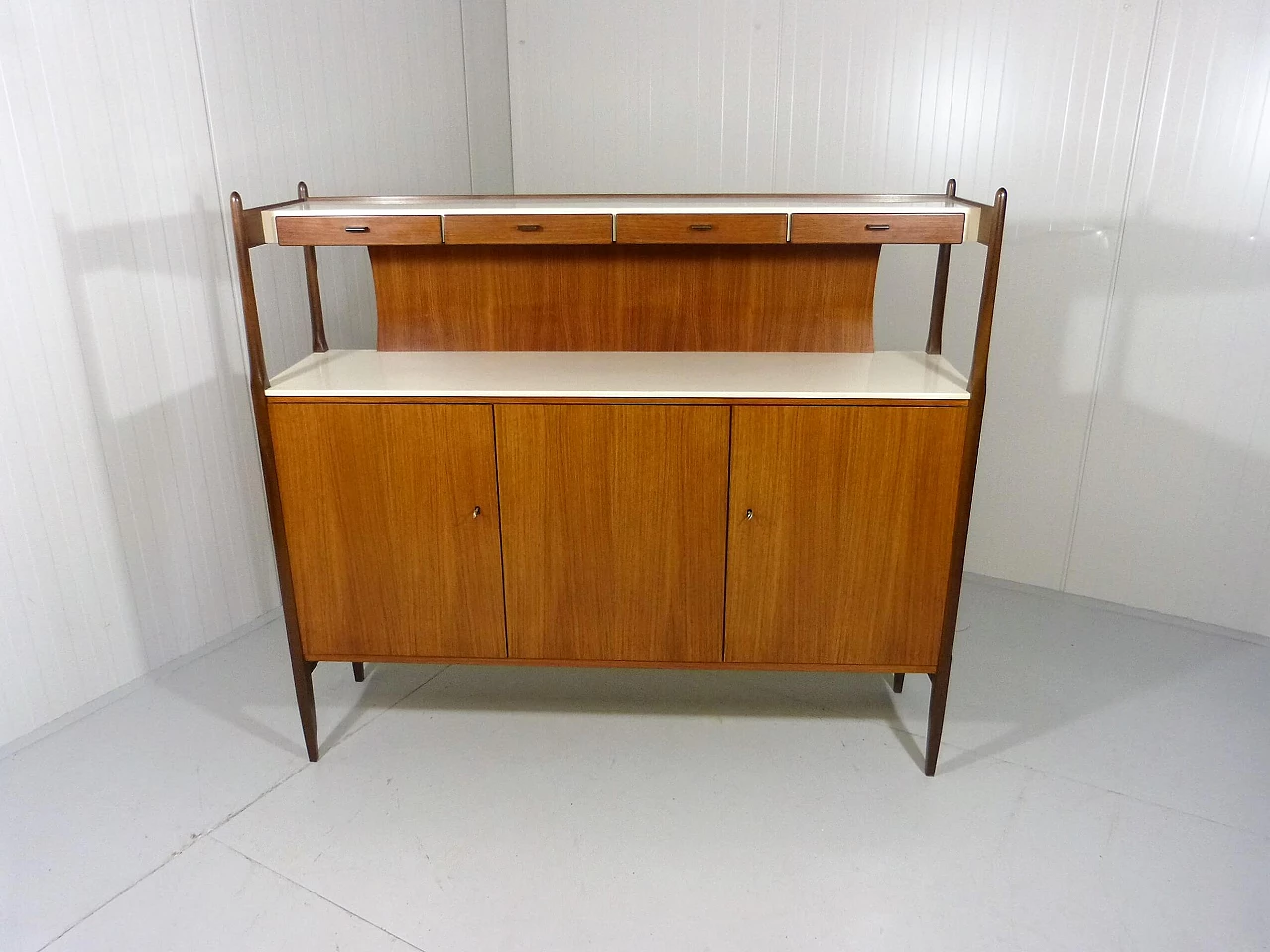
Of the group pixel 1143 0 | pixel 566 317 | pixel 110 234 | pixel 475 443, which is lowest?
pixel 475 443

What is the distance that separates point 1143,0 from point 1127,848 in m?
2.36

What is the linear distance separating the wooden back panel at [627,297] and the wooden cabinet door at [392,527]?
50cm

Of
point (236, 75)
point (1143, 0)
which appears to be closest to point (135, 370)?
point (236, 75)

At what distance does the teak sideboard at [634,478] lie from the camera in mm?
2014

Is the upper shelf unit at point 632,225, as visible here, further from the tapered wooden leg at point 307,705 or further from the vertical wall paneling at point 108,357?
the tapered wooden leg at point 307,705

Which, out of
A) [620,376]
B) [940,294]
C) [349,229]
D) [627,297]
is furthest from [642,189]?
[349,229]

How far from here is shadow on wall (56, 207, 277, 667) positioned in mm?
2383

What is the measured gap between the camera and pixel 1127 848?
2012 mm

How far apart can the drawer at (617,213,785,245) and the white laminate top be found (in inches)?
12.7

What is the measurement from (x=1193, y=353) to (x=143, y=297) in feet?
→ 10.2

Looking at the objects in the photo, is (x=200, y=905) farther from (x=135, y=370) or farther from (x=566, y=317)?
(x=566, y=317)

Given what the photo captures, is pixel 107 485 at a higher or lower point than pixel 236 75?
lower

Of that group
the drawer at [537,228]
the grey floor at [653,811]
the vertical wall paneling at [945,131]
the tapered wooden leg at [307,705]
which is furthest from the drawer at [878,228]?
the tapered wooden leg at [307,705]

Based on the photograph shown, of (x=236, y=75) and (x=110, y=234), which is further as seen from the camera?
(x=236, y=75)
